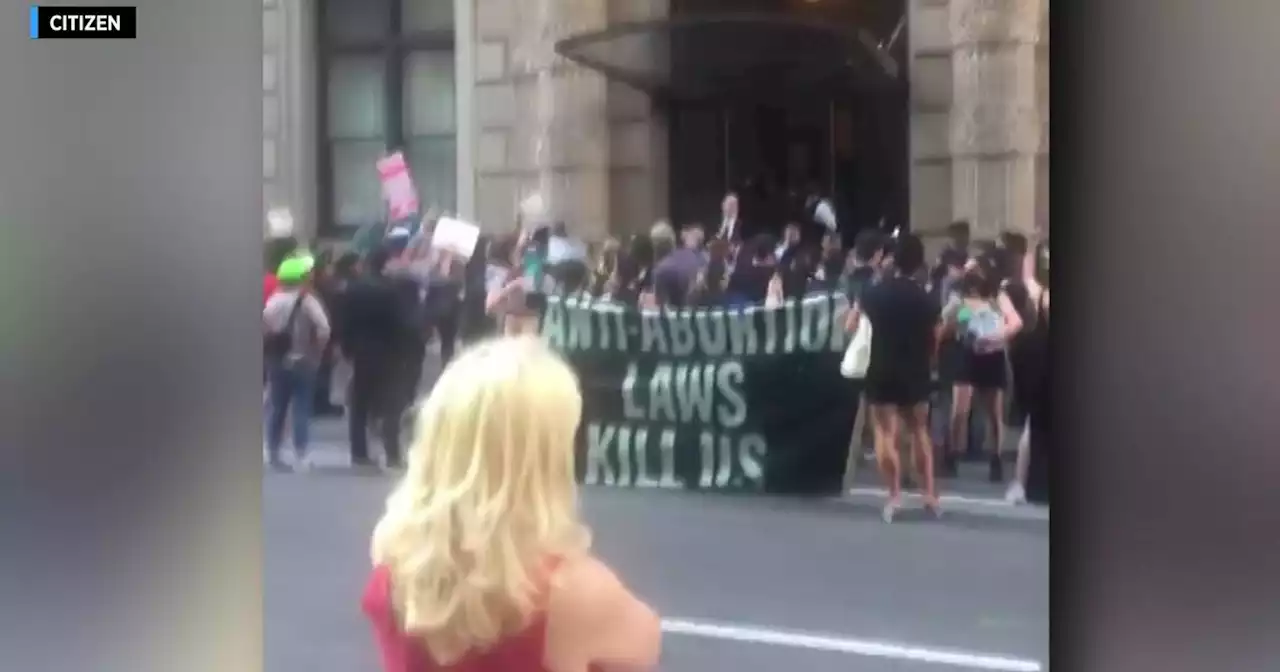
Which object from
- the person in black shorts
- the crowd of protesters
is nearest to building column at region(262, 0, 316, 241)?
the crowd of protesters

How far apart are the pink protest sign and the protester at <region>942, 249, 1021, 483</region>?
3.27 feet

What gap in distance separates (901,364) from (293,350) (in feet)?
3.68

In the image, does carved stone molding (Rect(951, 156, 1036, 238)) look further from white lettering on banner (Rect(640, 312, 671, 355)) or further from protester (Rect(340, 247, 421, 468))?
protester (Rect(340, 247, 421, 468))

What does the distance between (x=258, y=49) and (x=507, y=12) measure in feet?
1.73

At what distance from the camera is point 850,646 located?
2.16 meters

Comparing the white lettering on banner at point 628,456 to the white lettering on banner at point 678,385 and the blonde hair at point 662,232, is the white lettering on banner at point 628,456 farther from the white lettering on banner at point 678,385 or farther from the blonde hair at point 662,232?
the blonde hair at point 662,232

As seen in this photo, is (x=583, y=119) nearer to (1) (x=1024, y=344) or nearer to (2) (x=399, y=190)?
→ (2) (x=399, y=190)

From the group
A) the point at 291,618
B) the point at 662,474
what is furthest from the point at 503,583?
the point at 291,618

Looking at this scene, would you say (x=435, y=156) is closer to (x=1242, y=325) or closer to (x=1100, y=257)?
(x=1100, y=257)

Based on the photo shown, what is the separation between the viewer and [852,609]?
85.0 inches

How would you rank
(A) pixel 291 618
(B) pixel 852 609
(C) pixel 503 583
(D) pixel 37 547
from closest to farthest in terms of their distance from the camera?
(C) pixel 503 583, (B) pixel 852 609, (A) pixel 291 618, (D) pixel 37 547

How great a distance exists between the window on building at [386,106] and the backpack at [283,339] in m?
0.16

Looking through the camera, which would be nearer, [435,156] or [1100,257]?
[1100,257]

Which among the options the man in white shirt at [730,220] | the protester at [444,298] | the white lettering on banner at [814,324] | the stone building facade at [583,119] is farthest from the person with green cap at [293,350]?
the white lettering on banner at [814,324]
